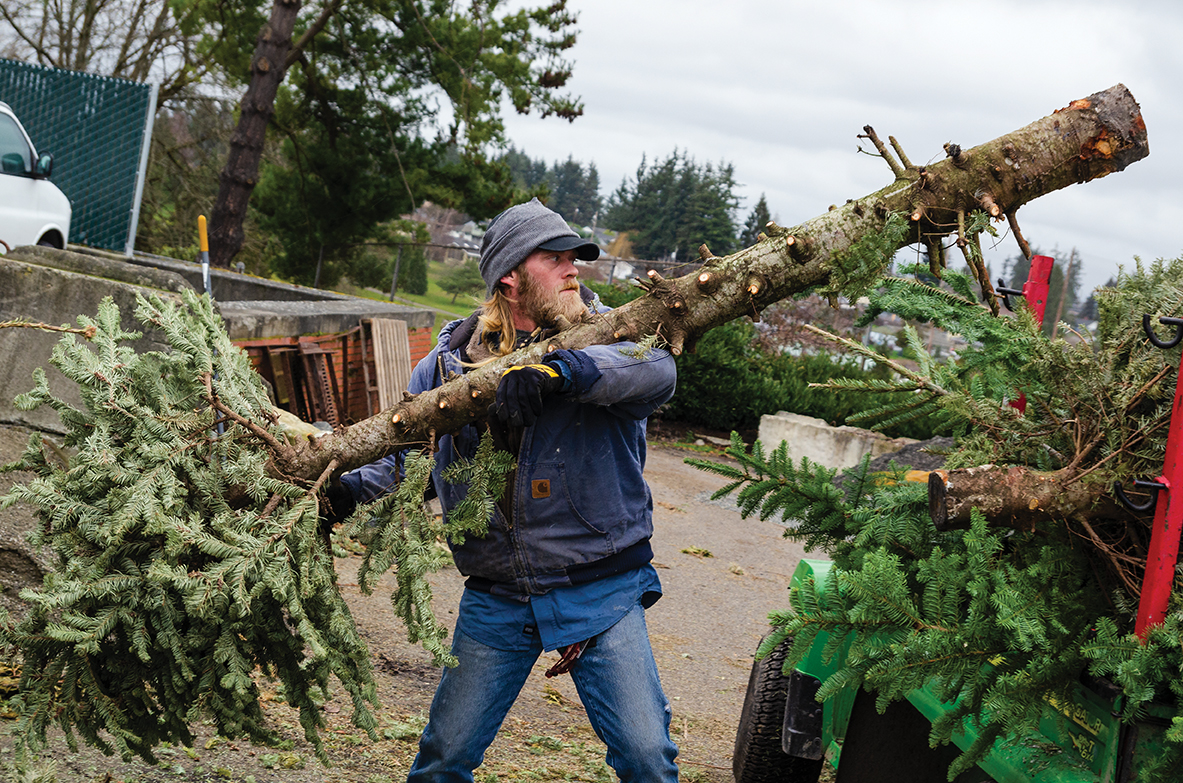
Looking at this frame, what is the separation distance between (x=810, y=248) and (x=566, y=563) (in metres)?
1.11

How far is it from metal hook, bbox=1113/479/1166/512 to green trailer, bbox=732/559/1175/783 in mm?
411

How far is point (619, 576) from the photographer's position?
2699 millimetres

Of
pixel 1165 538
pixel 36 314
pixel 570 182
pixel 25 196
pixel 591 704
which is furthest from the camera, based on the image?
pixel 570 182

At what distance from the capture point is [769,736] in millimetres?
3543

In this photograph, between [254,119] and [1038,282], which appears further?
[254,119]

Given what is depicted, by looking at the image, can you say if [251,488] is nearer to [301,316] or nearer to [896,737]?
[896,737]

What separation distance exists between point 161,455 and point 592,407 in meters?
1.16

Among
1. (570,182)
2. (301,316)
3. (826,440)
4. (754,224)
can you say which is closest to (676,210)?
(754,224)

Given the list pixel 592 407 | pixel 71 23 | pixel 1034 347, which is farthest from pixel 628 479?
pixel 71 23

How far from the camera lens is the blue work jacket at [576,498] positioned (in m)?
2.62

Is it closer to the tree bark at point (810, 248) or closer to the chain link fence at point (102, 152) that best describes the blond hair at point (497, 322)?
the tree bark at point (810, 248)

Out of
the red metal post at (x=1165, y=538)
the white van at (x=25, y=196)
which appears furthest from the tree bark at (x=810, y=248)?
the white van at (x=25, y=196)

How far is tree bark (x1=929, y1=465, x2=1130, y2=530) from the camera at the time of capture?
2285mm

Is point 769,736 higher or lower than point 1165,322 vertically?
lower
